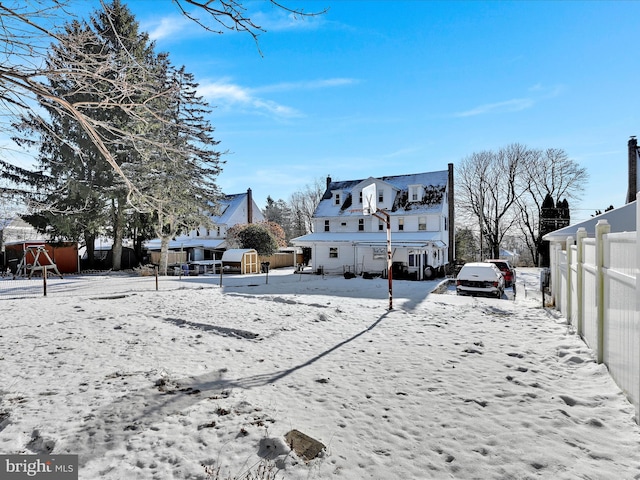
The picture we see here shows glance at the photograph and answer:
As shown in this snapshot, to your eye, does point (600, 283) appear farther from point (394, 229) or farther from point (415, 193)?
point (415, 193)

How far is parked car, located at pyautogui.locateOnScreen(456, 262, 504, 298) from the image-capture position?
44.7ft

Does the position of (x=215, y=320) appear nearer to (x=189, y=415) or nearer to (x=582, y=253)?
(x=189, y=415)

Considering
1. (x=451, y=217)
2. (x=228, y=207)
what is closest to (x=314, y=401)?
(x=451, y=217)

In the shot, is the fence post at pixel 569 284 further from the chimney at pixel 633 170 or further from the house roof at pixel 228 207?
the house roof at pixel 228 207

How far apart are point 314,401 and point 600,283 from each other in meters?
4.18

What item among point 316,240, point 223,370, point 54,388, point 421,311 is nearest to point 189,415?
point 223,370

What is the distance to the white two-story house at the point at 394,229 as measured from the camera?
24.5 m

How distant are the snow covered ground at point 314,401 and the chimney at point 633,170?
65.0 ft

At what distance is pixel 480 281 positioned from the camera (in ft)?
45.2

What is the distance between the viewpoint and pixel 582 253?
6180 mm

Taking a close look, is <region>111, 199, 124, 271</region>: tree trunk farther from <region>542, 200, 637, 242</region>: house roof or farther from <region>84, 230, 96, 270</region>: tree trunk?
<region>542, 200, 637, 242</region>: house roof

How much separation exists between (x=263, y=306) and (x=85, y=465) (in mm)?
7280

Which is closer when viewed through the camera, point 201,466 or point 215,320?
point 201,466

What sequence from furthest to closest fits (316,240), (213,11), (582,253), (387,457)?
(316,240) → (582,253) → (213,11) → (387,457)
